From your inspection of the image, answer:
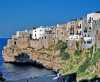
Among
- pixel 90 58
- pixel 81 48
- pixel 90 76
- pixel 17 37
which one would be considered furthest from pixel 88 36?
pixel 17 37

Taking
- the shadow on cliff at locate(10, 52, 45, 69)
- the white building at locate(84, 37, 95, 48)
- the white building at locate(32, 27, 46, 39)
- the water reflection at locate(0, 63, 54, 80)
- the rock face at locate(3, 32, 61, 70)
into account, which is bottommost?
the water reflection at locate(0, 63, 54, 80)

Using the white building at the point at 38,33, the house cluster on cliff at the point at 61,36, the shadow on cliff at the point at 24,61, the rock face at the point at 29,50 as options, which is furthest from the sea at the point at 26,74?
the white building at the point at 38,33

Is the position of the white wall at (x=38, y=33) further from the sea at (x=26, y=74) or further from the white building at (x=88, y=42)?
the white building at (x=88, y=42)

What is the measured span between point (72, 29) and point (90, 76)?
145ft

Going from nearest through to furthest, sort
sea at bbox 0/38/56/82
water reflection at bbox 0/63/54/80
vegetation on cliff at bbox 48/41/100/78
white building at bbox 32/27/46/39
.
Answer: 1. vegetation on cliff at bbox 48/41/100/78
2. sea at bbox 0/38/56/82
3. water reflection at bbox 0/63/54/80
4. white building at bbox 32/27/46/39

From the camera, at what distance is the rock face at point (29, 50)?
317ft

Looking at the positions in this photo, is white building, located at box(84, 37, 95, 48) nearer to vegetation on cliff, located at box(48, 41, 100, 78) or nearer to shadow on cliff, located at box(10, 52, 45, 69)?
vegetation on cliff, located at box(48, 41, 100, 78)

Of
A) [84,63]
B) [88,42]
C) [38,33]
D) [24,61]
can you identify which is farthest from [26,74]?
[38,33]

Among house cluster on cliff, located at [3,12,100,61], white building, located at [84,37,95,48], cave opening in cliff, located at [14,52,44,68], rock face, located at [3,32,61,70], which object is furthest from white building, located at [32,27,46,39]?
white building, located at [84,37,95,48]

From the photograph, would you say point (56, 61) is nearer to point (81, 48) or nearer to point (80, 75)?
point (81, 48)

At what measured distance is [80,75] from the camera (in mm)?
59656

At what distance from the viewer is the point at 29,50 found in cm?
10631

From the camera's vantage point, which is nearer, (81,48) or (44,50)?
(81,48)

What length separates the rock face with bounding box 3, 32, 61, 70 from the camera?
9669cm
